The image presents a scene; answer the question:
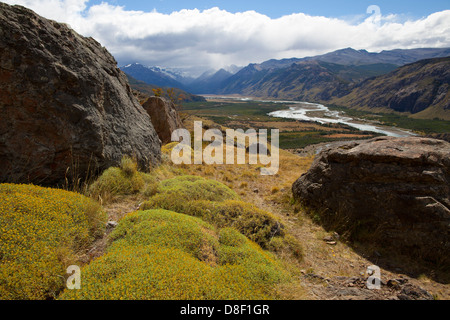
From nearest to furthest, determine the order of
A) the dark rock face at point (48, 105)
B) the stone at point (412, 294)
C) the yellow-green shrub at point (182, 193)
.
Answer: the stone at point (412, 294), the dark rock face at point (48, 105), the yellow-green shrub at point (182, 193)

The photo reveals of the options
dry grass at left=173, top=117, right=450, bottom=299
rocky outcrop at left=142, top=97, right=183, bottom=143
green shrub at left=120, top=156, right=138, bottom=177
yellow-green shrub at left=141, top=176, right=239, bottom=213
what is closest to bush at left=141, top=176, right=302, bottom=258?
yellow-green shrub at left=141, top=176, right=239, bottom=213

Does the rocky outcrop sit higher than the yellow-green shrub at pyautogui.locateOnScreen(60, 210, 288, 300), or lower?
higher

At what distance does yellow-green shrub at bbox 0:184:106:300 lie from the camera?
343cm

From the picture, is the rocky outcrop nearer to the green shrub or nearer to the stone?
the green shrub

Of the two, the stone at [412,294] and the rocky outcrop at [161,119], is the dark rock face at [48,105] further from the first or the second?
the rocky outcrop at [161,119]

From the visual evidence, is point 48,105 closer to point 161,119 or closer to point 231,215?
point 231,215

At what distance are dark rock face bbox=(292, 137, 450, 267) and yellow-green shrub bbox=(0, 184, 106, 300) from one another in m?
7.95

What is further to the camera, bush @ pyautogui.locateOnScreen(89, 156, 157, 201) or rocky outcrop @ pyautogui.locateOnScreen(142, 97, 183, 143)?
rocky outcrop @ pyautogui.locateOnScreen(142, 97, 183, 143)

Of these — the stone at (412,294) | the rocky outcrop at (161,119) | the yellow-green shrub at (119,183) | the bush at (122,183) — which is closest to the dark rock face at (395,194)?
the stone at (412,294)

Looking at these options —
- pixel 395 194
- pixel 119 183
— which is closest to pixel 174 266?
pixel 119 183

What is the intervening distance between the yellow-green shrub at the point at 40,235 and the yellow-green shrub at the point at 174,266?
0.52 m

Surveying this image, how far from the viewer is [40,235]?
4.16 meters

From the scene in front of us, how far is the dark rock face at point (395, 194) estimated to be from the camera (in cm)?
689

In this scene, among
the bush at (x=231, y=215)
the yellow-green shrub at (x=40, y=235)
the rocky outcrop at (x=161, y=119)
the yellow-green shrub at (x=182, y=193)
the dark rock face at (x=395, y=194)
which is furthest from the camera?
the rocky outcrop at (x=161, y=119)
